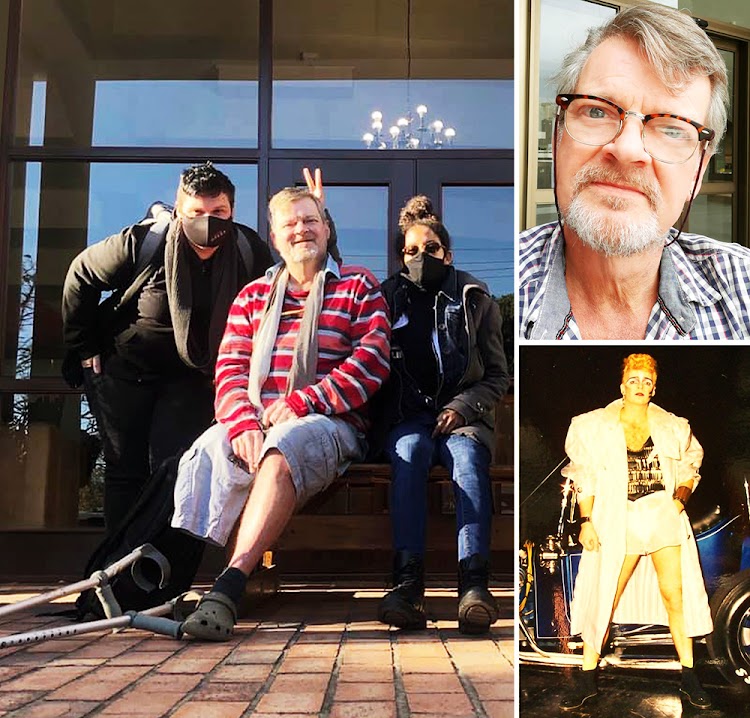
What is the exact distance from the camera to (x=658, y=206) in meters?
1.79

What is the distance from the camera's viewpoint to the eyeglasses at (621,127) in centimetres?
175

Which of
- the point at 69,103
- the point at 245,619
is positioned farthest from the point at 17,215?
the point at 245,619

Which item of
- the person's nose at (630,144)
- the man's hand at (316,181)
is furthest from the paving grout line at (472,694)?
the man's hand at (316,181)

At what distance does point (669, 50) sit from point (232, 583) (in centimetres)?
167

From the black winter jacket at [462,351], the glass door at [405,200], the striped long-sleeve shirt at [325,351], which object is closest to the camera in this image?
the striped long-sleeve shirt at [325,351]

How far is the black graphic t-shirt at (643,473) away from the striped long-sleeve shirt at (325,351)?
1028 millimetres

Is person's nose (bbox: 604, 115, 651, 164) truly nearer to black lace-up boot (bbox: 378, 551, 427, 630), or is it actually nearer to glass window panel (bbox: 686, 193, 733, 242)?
Result: glass window panel (bbox: 686, 193, 733, 242)

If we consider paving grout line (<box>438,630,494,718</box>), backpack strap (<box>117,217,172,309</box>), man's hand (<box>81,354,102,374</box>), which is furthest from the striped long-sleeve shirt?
paving grout line (<box>438,630,494,718</box>)

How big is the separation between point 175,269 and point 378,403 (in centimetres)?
77

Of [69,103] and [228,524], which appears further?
[69,103]

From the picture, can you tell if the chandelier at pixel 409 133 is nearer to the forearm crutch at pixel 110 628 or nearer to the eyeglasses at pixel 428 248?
the eyeglasses at pixel 428 248

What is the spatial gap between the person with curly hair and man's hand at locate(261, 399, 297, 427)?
1029 mm

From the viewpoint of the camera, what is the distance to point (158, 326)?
9.75 feet

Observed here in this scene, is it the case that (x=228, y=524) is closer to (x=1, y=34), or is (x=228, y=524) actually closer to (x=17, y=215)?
(x=17, y=215)
